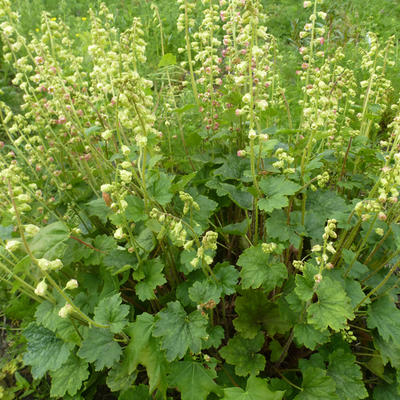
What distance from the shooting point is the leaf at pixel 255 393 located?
1761 mm

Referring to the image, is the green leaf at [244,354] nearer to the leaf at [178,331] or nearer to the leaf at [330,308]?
the leaf at [178,331]

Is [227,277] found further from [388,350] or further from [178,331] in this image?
[388,350]

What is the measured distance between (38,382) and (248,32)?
2602 millimetres

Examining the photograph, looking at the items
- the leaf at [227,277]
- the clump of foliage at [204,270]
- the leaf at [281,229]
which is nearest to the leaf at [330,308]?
the clump of foliage at [204,270]

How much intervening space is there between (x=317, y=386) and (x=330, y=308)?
45 cm

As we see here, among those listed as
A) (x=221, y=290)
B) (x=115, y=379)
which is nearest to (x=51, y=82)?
(x=221, y=290)

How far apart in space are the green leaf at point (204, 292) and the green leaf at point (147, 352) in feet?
0.93

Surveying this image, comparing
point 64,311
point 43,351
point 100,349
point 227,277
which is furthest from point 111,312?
point 227,277

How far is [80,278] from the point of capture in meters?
2.44

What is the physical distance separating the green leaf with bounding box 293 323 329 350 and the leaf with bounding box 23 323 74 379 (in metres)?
1.22

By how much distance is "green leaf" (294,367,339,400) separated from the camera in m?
1.84

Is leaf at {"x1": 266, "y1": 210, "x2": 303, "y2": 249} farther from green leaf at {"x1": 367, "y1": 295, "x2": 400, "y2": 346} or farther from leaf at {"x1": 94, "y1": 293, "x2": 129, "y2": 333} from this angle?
leaf at {"x1": 94, "y1": 293, "x2": 129, "y2": 333}

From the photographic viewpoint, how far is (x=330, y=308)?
1.77 m

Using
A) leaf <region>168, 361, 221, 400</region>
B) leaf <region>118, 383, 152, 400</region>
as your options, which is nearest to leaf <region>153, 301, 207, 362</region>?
leaf <region>168, 361, 221, 400</region>
